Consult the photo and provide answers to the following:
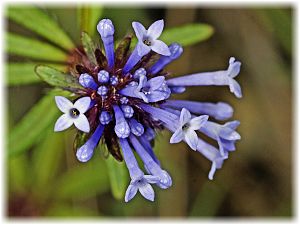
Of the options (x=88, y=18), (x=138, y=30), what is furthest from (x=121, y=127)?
(x=88, y=18)

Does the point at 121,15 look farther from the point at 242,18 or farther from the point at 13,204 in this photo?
the point at 13,204

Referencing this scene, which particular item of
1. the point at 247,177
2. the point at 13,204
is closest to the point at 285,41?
the point at 247,177

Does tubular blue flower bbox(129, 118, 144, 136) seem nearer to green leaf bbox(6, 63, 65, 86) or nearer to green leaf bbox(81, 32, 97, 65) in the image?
green leaf bbox(81, 32, 97, 65)

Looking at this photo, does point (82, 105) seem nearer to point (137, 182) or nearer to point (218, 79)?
point (137, 182)

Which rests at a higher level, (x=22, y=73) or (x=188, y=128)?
(x=22, y=73)

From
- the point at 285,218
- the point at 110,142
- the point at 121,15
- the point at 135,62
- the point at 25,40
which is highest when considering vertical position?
the point at 121,15

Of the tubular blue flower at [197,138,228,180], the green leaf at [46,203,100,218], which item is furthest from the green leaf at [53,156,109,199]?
the tubular blue flower at [197,138,228,180]

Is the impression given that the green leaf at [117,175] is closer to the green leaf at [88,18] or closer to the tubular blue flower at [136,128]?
the tubular blue flower at [136,128]

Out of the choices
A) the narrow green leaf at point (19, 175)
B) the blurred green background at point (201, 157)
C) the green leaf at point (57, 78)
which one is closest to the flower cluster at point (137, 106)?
the green leaf at point (57, 78)
